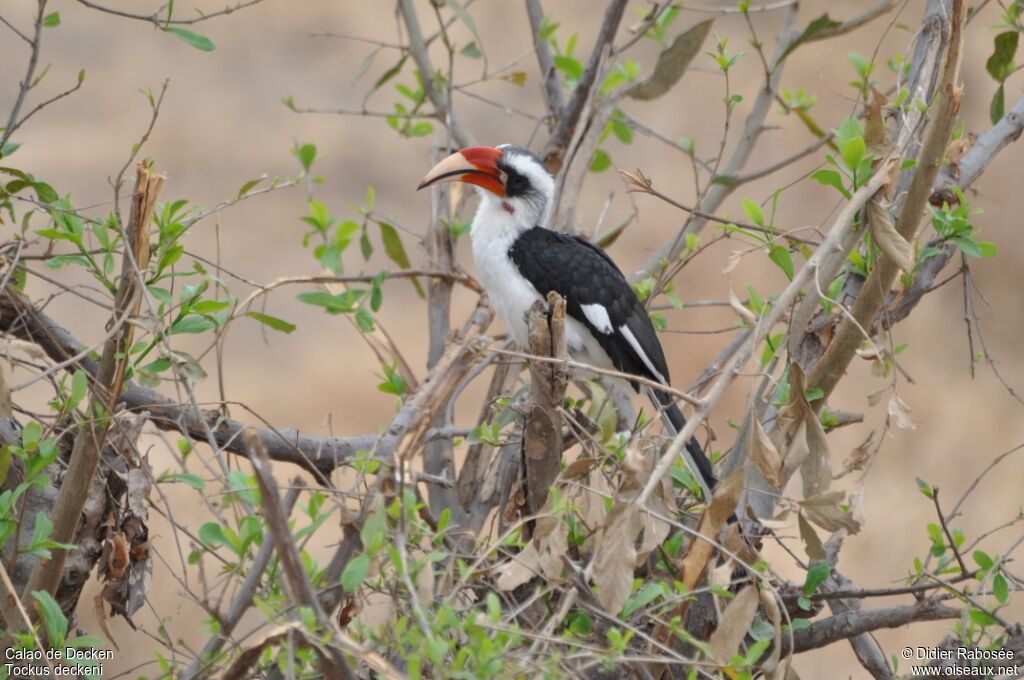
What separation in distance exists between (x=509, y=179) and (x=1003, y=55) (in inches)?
40.4

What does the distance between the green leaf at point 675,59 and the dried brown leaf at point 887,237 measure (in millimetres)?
1171

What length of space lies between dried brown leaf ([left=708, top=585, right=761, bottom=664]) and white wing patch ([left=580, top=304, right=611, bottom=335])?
1.10m

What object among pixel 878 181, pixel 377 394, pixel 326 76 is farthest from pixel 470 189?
pixel 326 76

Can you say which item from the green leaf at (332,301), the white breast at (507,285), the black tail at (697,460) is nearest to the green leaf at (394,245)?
the white breast at (507,285)

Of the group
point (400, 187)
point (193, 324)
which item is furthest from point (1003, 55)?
point (400, 187)

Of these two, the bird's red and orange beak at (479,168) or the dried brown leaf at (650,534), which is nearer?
the dried brown leaf at (650,534)

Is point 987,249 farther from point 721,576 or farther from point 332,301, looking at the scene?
point 332,301

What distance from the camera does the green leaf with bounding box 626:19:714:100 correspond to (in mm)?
2592

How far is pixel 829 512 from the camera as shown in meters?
1.44

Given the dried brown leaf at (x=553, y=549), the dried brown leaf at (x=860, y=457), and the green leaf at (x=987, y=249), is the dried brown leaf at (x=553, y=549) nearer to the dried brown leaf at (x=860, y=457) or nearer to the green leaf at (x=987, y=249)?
the dried brown leaf at (x=860, y=457)

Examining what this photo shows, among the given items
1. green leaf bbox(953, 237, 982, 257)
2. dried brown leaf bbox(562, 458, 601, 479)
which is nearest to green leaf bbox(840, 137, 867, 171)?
green leaf bbox(953, 237, 982, 257)

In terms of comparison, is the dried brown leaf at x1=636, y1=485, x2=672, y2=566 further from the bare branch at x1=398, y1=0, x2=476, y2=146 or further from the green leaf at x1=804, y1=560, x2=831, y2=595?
the bare branch at x1=398, y1=0, x2=476, y2=146

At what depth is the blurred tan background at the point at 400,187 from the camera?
4957 millimetres

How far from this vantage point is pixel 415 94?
9.37ft
